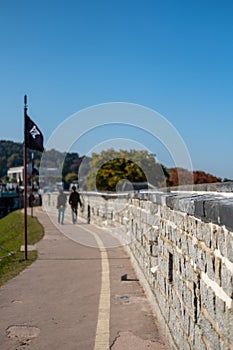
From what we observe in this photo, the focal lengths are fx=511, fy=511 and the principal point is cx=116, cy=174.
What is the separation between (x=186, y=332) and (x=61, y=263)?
7196mm

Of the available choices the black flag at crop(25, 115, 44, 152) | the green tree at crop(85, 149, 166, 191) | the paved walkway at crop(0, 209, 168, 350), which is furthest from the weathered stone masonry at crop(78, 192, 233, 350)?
the green tree at crop(85, 149, 166, 191)

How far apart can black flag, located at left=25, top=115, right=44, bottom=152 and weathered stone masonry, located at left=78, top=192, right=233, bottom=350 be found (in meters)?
5.01

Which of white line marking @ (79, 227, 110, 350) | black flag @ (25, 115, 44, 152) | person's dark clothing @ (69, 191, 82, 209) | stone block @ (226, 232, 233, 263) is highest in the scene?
black flag @ (25, 115, 44, 152)

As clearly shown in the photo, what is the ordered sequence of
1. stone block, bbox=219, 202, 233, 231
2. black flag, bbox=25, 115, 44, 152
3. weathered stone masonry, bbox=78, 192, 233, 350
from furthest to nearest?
black flag, bbox=25, 115, 44, 152
weathered stone masonry, bbox=78, 192, 233, 350
stone block, bbox=219, 202, 233, 231

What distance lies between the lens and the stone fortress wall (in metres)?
3.08

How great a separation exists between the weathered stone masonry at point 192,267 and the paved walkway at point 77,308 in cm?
36

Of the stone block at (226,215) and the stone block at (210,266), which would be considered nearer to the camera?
the stone block at (226,215)

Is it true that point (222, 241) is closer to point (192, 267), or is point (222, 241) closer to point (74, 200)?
point (192, 267)

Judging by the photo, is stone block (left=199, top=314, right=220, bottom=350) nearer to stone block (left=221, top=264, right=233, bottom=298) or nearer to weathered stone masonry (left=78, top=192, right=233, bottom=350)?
weathered stone masonry (left=78, top=192, right=233, bottom=350)

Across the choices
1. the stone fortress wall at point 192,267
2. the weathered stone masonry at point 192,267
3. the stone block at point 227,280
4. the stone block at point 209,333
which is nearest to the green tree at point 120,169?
the stone fortress wall at point 192,267

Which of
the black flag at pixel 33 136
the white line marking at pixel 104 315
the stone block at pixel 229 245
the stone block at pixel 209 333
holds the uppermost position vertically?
the black flag at pixel 33 136

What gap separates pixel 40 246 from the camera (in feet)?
47.5

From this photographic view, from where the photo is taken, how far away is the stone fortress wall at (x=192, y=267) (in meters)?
3.08

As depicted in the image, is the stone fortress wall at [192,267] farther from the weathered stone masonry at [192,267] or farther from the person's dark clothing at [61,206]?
the person's dark clothing at [61,206]
